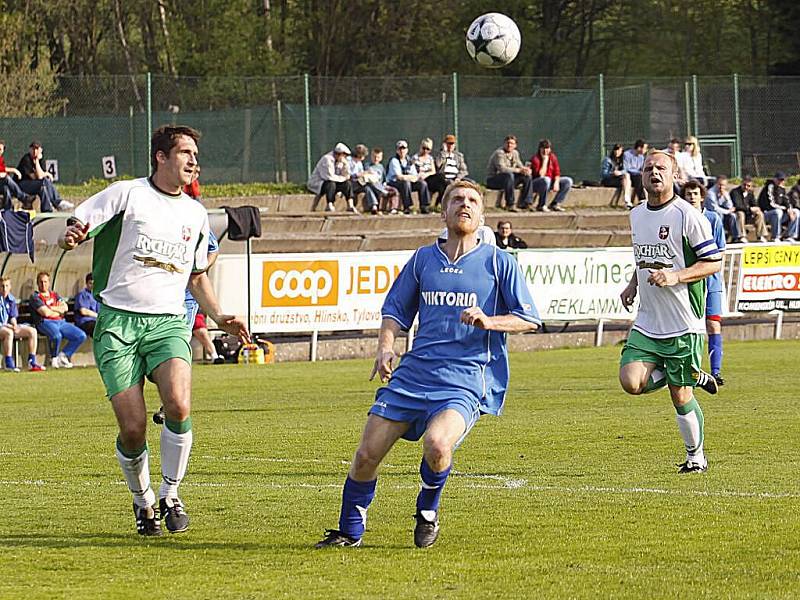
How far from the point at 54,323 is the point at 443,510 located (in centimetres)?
1428

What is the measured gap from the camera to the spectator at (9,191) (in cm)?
Answer: 2520

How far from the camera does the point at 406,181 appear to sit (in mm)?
30109

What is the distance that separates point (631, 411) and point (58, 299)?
10584 mm

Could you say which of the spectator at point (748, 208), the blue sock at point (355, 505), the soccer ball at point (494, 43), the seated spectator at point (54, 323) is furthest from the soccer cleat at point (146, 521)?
the spectator at point (748, 208)

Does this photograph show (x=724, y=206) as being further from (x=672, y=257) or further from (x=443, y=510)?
(x=443, y=510)

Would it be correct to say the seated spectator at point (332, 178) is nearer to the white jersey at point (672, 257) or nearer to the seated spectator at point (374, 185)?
the seated spectator at point (374, 185)

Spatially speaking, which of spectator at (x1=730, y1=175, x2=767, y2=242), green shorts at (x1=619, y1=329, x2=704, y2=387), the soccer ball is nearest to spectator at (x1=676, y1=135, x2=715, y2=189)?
spectator at (x1=730, y1=175, x2=767, y2=242)

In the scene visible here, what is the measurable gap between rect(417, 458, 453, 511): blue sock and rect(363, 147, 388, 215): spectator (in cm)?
2313

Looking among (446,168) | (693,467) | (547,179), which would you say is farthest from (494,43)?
(693,467)

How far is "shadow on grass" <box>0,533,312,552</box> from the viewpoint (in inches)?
281

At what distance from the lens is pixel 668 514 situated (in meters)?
7.90

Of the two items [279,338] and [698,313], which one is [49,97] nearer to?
[279,338]

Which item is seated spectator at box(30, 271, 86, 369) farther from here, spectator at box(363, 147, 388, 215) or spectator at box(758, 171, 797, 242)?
spectator at box(758, 171, 797, 242)

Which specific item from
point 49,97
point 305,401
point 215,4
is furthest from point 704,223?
point 215,4
